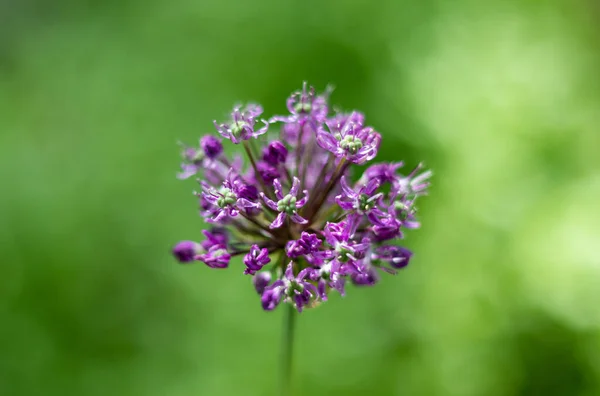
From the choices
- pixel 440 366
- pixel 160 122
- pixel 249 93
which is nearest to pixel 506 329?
pixel 440 366

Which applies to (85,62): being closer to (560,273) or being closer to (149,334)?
(149,334)

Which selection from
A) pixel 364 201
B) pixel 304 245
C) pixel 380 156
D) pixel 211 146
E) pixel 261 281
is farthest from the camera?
pixel 380 156

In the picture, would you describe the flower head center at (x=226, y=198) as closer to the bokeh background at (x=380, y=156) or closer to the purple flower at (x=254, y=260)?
the purple flower at (x=254, y=260)

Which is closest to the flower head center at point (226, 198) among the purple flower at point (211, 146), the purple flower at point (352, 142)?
the purple flower at point (211, 146)

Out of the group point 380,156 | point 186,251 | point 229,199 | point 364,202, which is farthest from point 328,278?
point 380,156

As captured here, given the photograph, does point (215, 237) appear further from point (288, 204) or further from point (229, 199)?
point (288, 204)

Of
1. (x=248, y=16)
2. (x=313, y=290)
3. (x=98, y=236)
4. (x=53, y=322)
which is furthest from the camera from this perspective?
(x=248, y=16)
